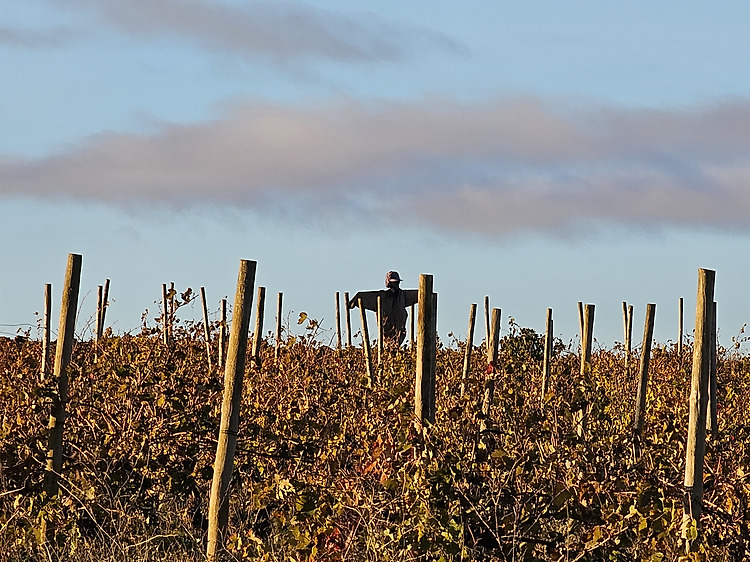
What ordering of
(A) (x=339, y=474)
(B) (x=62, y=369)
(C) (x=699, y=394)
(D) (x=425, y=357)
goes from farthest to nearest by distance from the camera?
(B) (x=62, y=369) < (D) (x=425, y=357) < (A) (x=339, y=474) < (C) (x=699, y=394)

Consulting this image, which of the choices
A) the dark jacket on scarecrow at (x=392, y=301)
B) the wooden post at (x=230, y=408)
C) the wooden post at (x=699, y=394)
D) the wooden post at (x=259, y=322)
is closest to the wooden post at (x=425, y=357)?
the wooden post at (x=230, y=408)

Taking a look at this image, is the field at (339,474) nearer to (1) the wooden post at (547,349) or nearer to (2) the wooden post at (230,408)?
(2) the wooden post at (230,408)

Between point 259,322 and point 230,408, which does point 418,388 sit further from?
point 259,322

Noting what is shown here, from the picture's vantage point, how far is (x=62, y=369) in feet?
23.3

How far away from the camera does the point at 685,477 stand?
5801 millimetres

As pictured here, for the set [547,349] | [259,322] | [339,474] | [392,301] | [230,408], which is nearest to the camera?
[339,474]

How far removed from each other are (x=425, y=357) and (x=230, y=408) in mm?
1165

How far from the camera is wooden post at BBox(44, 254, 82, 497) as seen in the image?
6977 mm

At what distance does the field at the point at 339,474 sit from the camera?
5656 mm

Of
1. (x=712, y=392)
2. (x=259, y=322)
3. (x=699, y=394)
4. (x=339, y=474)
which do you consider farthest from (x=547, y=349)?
(x=339, y=474)

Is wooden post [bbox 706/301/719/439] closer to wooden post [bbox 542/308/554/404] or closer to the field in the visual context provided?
the field

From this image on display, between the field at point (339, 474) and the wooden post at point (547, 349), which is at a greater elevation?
the wooden post at point (547, 349)

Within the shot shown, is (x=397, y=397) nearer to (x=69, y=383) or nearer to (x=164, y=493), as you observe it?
(x=164, y=493)

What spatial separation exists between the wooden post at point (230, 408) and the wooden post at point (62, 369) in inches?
49.8
